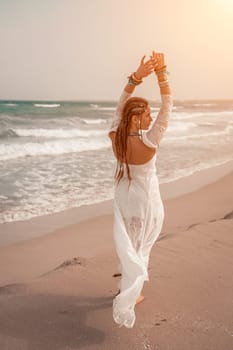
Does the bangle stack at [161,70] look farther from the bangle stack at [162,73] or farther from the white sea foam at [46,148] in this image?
the white sea foam at [46,148]

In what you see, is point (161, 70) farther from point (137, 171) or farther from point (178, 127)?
point (178, 127)

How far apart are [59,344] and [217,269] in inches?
76.3

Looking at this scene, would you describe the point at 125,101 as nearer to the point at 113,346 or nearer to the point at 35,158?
the point at 113,346

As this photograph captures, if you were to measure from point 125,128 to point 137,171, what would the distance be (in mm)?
352

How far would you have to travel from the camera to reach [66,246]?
20.0ft

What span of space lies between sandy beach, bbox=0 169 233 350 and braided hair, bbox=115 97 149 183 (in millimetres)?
1147

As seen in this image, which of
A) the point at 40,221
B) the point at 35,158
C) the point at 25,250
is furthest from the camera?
the point at 35,158

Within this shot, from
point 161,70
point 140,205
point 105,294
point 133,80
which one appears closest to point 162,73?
point 161,70

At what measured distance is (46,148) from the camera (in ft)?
59.5

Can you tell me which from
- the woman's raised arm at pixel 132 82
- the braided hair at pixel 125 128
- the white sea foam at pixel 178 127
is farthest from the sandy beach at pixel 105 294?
the white sea foam at pixel 178 127

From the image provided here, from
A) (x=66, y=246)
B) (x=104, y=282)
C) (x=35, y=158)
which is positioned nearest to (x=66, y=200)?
(x=66, y=246)

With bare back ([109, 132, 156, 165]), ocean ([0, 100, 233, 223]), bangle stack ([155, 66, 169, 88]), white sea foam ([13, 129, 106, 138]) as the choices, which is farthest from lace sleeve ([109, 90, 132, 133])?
white sea foam ([13, 129, 106, 138])

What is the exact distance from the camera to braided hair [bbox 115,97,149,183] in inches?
132

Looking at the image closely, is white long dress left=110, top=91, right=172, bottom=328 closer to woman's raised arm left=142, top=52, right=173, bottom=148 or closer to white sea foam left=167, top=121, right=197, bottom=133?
woman's raised arm left=142, top=52, right=173, bottom=148
